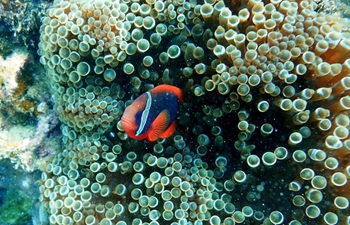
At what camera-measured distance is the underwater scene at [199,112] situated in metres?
1.95

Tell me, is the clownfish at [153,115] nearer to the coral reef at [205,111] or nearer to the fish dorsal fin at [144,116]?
the fish dorsal fin at [144,116]

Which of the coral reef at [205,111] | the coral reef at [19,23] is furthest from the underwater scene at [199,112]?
the coral reef at [19,23]

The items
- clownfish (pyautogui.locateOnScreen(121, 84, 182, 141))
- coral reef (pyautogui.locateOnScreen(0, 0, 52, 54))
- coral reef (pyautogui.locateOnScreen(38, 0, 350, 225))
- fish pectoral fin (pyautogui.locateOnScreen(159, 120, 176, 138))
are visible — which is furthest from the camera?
coral reef (pyautogui.locateOnScreen(0, 0, 52, 54))

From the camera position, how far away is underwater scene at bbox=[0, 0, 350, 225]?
1.95m

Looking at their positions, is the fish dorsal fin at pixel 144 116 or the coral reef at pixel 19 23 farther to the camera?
the coral reef at pixel 19 23

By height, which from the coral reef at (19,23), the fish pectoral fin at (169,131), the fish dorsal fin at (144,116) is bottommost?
the coral reef at (19,23)

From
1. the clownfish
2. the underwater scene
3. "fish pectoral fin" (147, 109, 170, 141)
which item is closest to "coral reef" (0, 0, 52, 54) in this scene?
the underwater scene

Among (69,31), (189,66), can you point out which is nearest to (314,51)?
(189,66)

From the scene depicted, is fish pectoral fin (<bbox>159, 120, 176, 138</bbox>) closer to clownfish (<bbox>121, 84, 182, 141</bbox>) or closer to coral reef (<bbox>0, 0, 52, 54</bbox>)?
clownfish (<bbox>121, 84, 182, 141</bbox>)

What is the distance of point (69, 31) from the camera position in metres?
2.26

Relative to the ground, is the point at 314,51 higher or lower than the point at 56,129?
higher

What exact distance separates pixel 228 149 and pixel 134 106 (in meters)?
Result: 0.85

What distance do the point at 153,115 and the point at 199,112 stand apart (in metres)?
0.46

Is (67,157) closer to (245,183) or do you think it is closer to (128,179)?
(128,179)
